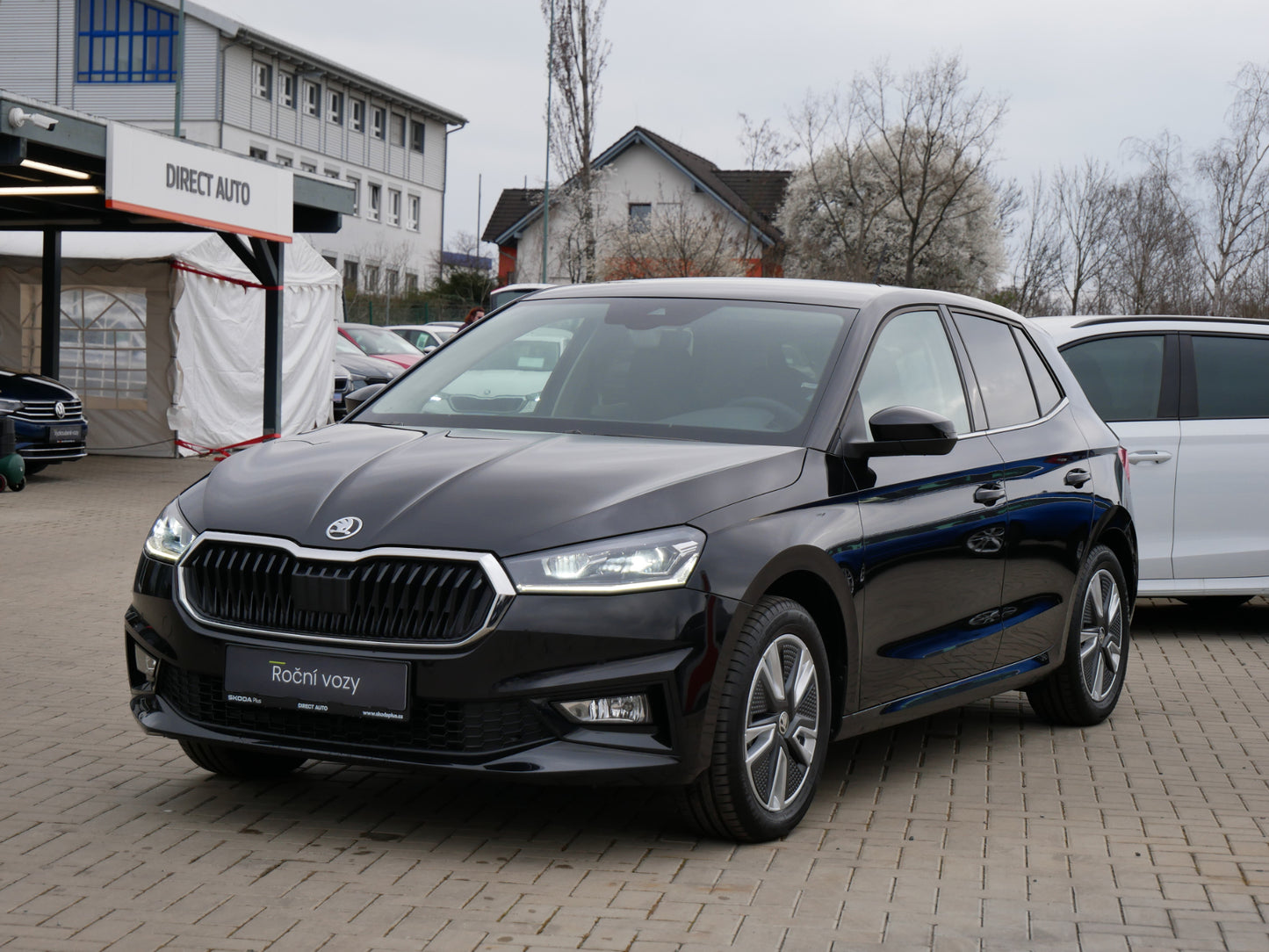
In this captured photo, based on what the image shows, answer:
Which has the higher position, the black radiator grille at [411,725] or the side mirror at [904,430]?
the side mirror at [904,430]

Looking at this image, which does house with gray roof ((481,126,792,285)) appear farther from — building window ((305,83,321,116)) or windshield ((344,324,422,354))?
windshield ((344,324,422,354))

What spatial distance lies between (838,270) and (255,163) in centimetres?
2722

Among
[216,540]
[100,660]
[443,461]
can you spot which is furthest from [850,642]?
[100,660]

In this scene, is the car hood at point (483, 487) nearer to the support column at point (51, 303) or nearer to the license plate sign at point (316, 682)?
the license plate sign at point (316, 682)

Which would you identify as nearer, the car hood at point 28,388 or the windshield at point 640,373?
the windshield at point 640,373

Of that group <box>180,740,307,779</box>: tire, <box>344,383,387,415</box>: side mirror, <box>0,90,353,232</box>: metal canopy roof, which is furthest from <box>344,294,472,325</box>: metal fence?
<box>180,740,307,779</box>: tire

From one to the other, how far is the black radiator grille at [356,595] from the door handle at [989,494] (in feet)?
7.33

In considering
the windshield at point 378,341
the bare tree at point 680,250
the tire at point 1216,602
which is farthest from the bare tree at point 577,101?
the tire at point 1216,602

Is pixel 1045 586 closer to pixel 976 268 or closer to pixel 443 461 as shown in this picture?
pixel 443 461

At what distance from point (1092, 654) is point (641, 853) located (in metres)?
2.87

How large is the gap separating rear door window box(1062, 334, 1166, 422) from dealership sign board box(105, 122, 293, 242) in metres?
10.5

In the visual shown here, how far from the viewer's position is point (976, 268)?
181ft

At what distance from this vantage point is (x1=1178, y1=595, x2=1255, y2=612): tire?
36.4ft

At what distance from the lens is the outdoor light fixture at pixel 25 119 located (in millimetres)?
15414
